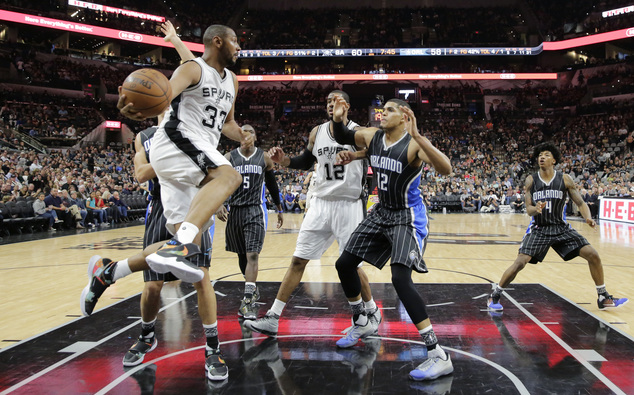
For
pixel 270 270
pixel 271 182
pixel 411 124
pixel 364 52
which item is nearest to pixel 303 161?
pixel 271 182

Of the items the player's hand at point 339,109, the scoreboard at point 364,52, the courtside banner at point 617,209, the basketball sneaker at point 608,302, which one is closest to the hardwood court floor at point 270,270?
the basketball sneaker at point 608,302

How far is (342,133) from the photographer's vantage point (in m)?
4.33

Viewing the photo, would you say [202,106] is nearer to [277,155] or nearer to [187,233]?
[187,233]

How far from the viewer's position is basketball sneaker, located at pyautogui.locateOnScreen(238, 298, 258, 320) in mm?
4802

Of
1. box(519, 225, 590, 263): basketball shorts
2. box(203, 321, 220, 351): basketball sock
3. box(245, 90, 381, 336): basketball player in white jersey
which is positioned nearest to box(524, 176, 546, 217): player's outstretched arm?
box(519, 225, 590, 263): basketball shorts

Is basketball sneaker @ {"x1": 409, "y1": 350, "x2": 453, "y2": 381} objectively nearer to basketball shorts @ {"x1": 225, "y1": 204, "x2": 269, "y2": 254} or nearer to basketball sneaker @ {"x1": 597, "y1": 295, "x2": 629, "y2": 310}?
basketball shorts @ {"x1": 225, "y1": 204, "x2": 269, "y2": 254}

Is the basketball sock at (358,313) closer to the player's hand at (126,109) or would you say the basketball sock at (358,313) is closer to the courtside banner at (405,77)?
the player's hand at (126,109)

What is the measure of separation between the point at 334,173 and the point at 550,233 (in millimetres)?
2671

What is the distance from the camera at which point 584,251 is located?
5.35 metres

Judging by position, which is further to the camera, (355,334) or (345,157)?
(345,157)

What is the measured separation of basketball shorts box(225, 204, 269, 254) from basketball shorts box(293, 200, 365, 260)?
1011 millimetres

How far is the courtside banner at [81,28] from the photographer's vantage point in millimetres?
28281

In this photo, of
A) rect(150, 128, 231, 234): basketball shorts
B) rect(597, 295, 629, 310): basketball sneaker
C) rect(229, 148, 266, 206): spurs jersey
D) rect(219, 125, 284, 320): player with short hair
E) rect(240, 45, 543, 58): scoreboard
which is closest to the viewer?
rect(150, 128, 231, 234): basketball shorts

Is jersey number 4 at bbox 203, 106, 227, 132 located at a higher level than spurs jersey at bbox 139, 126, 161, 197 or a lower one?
higher
